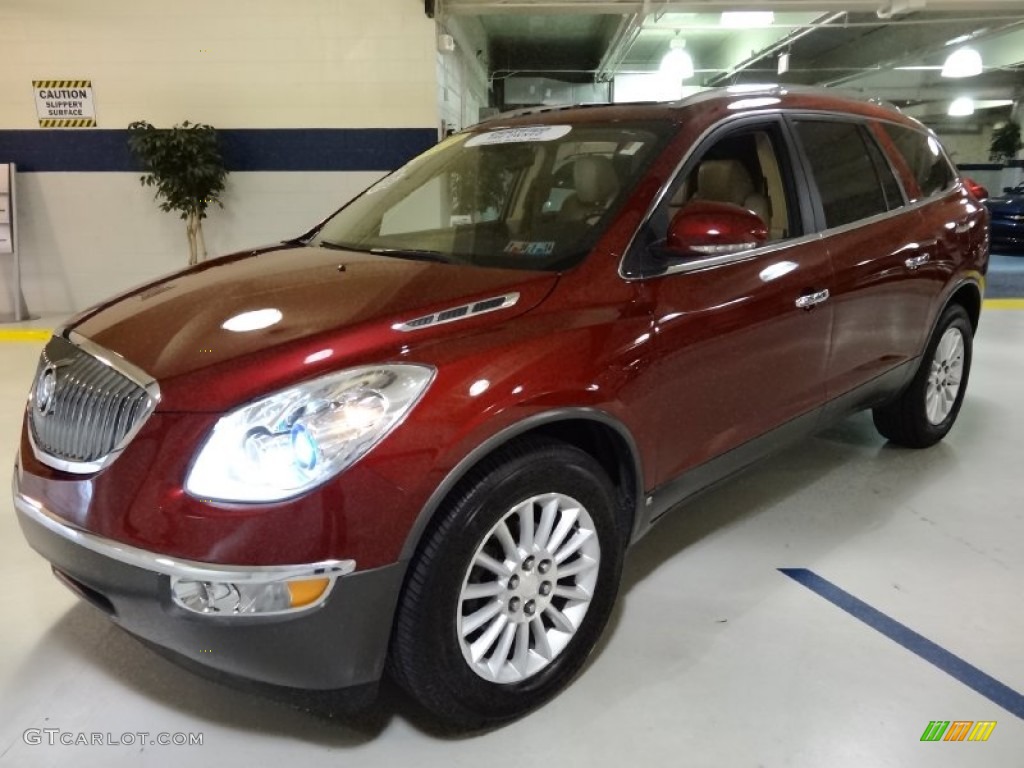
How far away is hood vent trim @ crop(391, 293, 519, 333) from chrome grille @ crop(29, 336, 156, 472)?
1.75 ft

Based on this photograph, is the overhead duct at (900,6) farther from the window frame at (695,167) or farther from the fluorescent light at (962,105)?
the fluorescent light at (962,105)

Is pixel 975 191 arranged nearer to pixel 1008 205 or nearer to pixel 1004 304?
pixel 1004 304

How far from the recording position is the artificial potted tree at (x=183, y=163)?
646cm

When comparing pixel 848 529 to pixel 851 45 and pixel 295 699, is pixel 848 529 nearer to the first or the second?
pixel 295 699

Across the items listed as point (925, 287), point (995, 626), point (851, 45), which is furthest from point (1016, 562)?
point (851, 45)

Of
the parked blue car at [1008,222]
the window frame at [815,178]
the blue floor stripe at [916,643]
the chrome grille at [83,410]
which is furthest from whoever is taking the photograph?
the parked blue car at [1008,222]

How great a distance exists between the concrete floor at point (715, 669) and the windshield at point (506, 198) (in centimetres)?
113

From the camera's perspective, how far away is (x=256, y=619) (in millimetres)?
1434

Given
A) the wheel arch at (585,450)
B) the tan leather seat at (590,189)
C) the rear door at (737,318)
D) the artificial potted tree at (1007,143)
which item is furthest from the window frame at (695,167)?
the artificial potted tree at (1007,143)

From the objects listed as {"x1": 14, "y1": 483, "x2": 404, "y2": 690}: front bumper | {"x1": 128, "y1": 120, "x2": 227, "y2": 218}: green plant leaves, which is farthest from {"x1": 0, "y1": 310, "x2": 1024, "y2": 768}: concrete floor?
{"x1": 128, "y1": 120, "x2": 227, "y2": 218}: green plant leaves

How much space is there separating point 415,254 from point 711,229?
32.6 inches

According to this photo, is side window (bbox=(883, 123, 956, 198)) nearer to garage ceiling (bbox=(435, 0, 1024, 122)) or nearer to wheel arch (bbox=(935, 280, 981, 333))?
wheel arch (bbox=(935, 280, 981, 333))

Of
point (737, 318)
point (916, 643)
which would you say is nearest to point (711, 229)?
point (737, 318)

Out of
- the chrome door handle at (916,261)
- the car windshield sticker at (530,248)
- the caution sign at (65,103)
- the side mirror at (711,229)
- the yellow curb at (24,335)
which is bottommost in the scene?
the yellow curb at (24,335)
